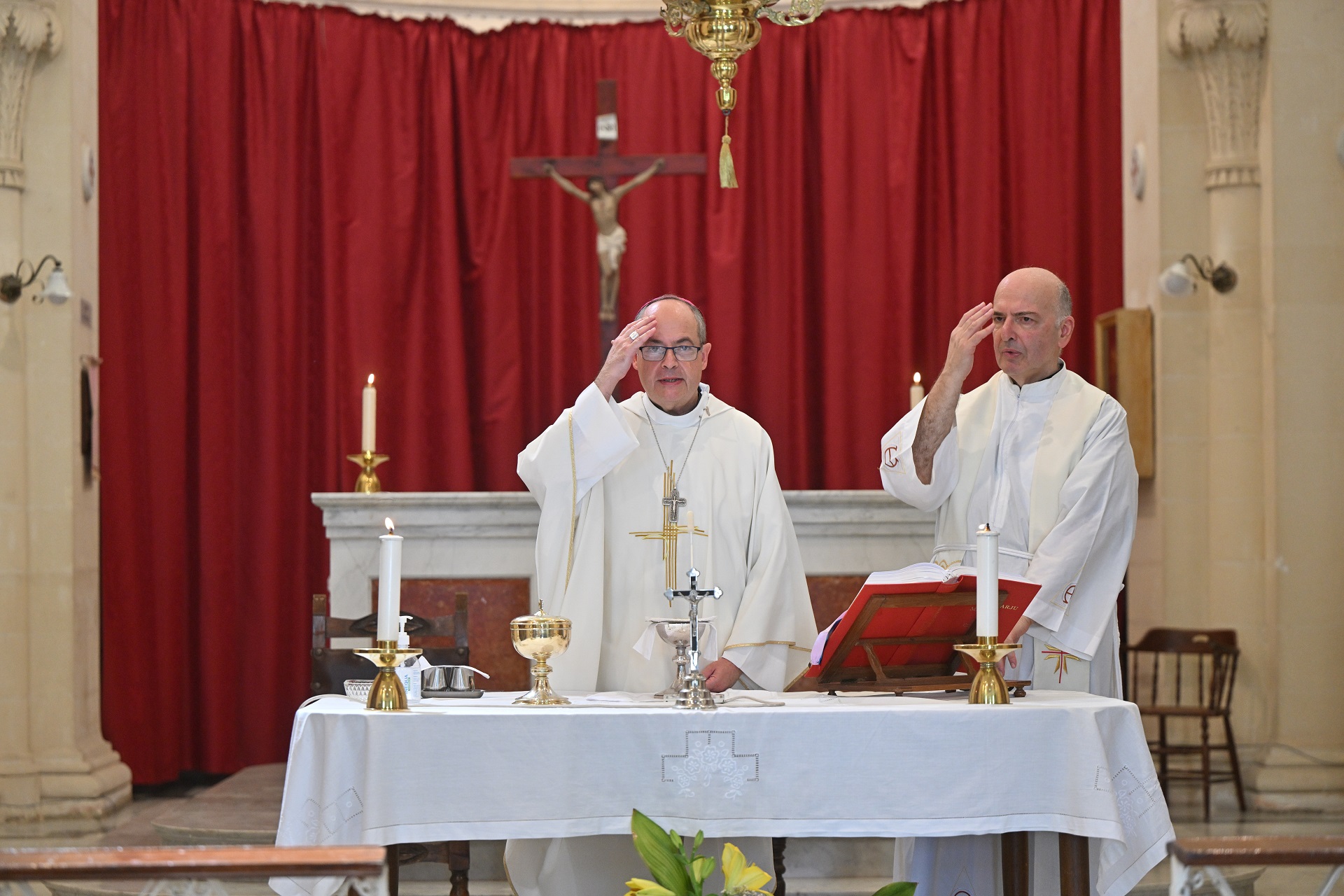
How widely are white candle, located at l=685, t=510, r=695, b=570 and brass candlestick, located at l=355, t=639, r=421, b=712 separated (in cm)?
87

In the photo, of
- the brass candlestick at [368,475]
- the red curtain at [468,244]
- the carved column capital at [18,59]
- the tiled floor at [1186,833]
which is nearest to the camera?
the tiled floor at [1186,833]

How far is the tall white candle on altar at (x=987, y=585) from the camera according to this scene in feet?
9.94

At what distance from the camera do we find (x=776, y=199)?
849 centimetres

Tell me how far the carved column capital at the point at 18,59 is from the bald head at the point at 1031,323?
4.60m

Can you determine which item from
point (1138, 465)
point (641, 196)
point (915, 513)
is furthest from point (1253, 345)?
point (641, 196)

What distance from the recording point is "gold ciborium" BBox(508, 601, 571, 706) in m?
3.20

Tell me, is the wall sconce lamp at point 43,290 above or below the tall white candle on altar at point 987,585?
above

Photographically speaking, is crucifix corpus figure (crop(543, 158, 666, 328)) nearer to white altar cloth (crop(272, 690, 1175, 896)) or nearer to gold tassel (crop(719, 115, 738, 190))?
gold tassel (crop(719, 115, 738, 190))

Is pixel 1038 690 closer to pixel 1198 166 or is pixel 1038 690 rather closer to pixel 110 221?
pixel 1198 166

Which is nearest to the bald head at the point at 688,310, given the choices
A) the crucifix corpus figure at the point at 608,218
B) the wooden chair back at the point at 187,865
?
the wooden chair back at the point at 187,865

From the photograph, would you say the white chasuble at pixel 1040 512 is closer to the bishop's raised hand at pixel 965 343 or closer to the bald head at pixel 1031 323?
the bald head at pixel 1031 323

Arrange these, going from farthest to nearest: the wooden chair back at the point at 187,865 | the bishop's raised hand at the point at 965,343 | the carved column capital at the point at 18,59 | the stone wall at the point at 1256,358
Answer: the stone wall at the point at 1256,358
the carved column capital at the point at 18,59
the bishop's raised hand at the point at 965,343
the wooden chair back at the point at 187,865

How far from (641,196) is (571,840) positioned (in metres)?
5.35

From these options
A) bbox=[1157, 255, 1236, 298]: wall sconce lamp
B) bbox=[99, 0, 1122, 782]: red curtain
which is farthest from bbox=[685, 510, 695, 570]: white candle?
bbox=[99, 0, 1122, 782]: red curtain
